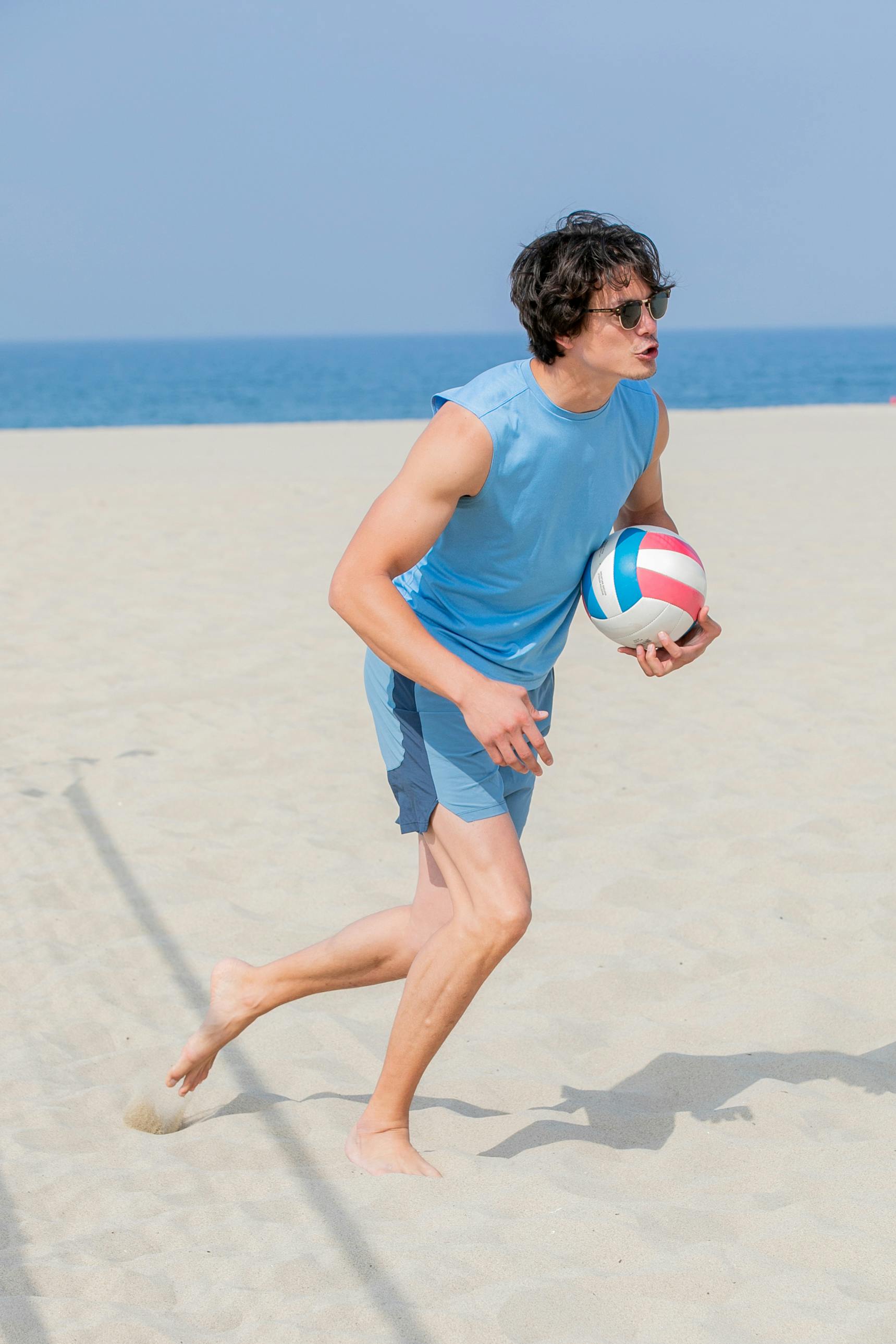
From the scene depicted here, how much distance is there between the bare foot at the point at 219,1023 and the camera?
2984 millimetres

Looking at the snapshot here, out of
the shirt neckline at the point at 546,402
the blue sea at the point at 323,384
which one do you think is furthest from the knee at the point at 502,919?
the blue sea at the point at 323,384

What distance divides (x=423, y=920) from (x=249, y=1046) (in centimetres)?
82

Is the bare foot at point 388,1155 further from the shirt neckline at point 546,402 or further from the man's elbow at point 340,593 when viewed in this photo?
the shirt neckline at point 546,402

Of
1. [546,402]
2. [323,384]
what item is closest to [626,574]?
[546,402]

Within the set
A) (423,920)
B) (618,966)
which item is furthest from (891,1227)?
(618,966)

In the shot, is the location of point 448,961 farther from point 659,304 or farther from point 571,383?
point 659,304

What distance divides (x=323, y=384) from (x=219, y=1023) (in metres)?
69.0

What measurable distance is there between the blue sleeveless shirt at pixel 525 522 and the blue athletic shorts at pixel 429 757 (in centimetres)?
13

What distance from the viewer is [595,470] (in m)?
2.71

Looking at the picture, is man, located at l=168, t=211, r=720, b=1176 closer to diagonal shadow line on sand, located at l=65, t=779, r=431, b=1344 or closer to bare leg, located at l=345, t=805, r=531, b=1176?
bare leg, located at l=345, t=805, r=531, b=1176

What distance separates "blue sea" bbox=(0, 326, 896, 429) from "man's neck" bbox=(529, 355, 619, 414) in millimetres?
40972

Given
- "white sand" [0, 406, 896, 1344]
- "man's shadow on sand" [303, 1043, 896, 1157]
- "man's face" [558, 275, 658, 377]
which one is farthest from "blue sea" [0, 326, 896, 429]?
"man's face" [558, 275, 658, 377]

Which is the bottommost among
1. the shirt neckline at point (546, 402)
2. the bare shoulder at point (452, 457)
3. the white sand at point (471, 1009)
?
the white sand at point (471, 1009)

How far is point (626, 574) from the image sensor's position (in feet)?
9.34
